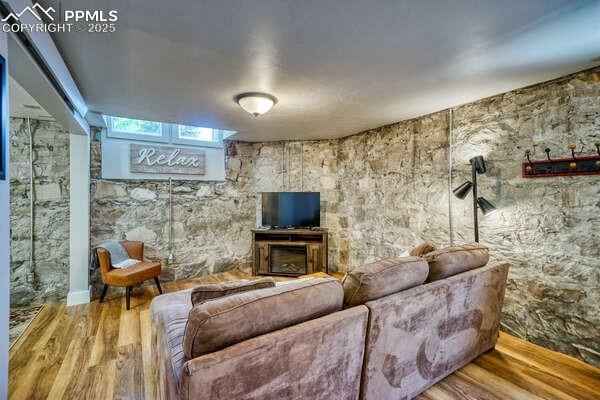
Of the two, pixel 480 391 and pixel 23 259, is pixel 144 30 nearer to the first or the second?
pixel 480 391

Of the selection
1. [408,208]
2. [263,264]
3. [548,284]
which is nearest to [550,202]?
[548,284]

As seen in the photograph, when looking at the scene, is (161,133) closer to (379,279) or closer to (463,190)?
(379,279)

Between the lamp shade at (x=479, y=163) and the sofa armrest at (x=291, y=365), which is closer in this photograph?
the sofa armrest at (x=291, y=365)

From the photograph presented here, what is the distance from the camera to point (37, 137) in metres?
3.04

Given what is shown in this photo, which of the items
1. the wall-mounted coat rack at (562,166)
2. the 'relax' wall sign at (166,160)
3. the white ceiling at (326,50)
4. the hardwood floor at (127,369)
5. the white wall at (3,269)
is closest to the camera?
the white wall at (3,269)

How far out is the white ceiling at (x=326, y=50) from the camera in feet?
4.33

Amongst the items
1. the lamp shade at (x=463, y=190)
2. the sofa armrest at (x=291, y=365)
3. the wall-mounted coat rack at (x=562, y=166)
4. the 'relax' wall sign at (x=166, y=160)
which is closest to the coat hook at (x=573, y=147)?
the wall-mounted coat rack at (x=562, y=166)

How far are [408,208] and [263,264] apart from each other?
2.32m

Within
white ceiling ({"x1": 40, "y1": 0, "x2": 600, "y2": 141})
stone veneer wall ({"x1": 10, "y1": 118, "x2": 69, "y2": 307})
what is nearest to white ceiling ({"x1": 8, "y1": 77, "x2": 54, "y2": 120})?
stone veneer wall ({"x1": 10, "y1": 118, "x2": 69, "y2": 307})

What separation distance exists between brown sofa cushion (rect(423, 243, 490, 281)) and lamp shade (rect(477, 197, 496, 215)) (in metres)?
0.58

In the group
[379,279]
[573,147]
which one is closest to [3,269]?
[379,279]

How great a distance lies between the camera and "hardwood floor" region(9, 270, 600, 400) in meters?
1.70

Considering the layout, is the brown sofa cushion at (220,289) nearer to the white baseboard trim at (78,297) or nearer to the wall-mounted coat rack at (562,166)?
the wall-mounted coat rack at (562,166)

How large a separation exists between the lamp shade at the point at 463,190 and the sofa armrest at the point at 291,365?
1930 millimetres
